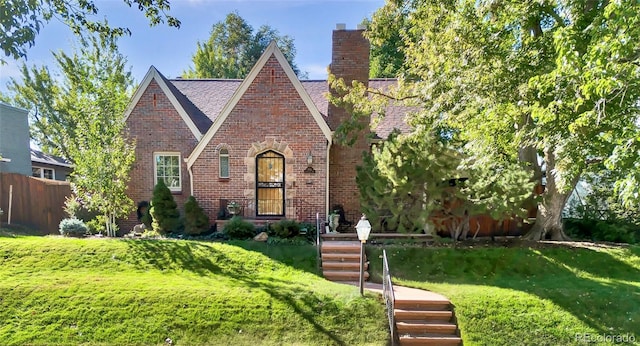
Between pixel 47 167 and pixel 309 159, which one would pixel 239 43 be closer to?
pixel 47 167

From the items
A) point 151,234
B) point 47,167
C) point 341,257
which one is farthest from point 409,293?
point 47,167

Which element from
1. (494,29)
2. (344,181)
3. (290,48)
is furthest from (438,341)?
(290,48)

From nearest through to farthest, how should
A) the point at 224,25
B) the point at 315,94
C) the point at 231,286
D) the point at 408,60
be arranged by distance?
the point at 231,286, the point at 408,60, the point at 315,94, the point at 224,25

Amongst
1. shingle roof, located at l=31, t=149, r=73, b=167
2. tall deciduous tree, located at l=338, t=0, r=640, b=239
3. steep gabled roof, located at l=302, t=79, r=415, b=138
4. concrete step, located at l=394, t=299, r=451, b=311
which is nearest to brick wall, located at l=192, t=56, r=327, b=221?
steep gabled roof, located at l=302, t=79, r=415, b=138

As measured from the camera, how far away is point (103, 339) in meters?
5.45

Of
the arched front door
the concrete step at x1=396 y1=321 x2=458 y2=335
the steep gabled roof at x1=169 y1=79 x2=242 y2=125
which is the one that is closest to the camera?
the concrete step at x1=396 y1=321 x2=458 y2=335

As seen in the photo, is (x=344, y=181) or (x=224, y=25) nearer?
(x=344, y=181)

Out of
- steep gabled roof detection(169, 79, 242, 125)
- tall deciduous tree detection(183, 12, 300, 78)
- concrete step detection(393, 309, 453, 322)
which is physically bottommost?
concrete step detection(393, 309, 453, 322)

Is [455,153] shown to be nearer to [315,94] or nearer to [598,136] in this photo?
[598,136]

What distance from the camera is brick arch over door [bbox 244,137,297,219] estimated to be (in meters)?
10.9

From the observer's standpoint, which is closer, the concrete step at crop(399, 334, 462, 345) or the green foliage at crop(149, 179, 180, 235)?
the concrete step at crop(399, 334, 462, 345)

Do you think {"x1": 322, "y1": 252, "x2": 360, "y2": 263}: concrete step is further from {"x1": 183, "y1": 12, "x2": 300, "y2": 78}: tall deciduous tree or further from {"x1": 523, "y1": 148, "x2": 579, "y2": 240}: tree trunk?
{"x1": 183, "y1": 12, "x2": 300, "y2": 78}: tall deciduous tree

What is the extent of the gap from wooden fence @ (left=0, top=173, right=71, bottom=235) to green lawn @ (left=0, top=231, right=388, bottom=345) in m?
5.19

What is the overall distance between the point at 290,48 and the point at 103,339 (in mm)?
31880
